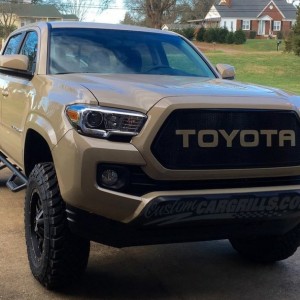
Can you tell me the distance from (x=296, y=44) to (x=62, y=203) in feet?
121

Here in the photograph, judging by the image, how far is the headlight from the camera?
350cm

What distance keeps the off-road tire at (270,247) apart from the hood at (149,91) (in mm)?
1239

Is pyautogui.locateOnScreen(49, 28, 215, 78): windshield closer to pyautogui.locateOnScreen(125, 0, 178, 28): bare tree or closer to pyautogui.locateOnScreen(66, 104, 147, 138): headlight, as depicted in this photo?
pyautogui.locateOnScreen(66, 104, 147, 138): headlight

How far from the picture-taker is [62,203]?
12.6 feet

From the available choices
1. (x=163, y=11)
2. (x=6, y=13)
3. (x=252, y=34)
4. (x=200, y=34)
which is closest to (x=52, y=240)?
(x=163, y=11)

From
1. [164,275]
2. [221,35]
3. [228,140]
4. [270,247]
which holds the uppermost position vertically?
[228,140]

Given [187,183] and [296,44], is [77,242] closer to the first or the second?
[187,183]

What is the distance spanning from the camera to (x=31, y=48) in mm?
5484

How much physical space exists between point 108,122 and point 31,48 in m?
2.28

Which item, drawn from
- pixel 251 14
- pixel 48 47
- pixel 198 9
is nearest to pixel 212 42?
pixel 198 9

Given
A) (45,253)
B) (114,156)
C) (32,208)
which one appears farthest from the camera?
(32,208)

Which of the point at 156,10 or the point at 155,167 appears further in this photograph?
the point at 156,10

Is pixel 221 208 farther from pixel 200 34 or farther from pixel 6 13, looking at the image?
pixel 200 34

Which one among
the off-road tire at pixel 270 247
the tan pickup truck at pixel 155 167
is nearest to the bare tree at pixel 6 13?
the off-road tire at pixel 270 247
